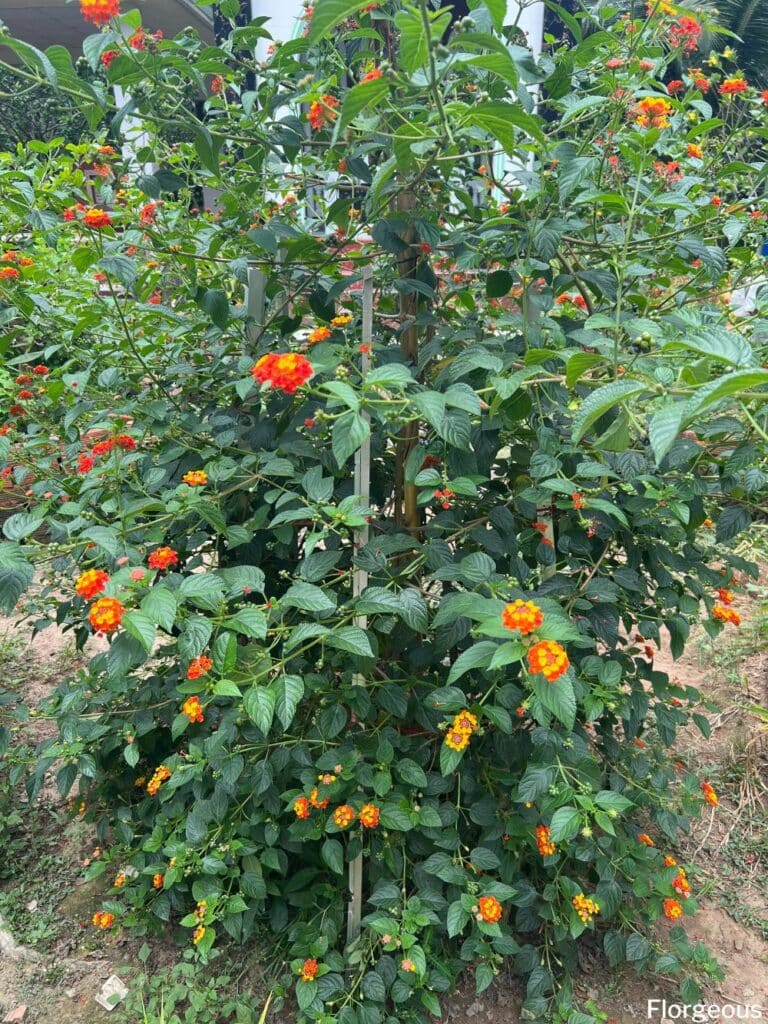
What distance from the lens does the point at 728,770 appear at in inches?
91.3

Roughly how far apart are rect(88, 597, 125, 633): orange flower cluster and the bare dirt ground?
1.06 m

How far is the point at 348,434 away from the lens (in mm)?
1021

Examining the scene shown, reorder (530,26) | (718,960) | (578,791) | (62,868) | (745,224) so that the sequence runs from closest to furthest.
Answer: (578,791)
(745,224)
(718,960)
(62,868)
(530,26)

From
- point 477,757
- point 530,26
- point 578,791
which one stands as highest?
point 530,26

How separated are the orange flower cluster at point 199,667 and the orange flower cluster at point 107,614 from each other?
0.18m

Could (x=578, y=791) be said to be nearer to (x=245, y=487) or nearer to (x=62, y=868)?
(x=245, y=487)

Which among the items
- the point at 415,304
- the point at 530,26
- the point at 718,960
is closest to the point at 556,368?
the point at 415,304

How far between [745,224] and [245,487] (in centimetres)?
117

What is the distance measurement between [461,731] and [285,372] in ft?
2.28

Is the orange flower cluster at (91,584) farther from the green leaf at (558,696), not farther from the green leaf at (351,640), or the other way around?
the green leaf at (558,696)

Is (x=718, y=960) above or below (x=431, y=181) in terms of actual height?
below

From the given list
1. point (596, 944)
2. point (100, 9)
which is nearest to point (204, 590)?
point (100, 9)

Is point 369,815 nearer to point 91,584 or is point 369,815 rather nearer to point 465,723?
point 465,723

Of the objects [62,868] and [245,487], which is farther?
[62,868]
